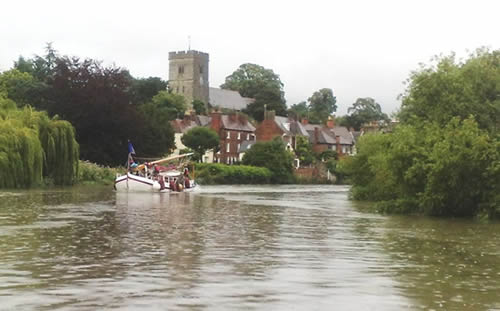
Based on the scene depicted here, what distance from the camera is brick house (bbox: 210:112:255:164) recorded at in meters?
130

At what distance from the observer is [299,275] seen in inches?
614

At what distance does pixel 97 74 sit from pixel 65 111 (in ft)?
17.3

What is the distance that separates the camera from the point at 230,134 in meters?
132

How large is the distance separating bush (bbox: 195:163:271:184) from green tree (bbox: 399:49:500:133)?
53602mm

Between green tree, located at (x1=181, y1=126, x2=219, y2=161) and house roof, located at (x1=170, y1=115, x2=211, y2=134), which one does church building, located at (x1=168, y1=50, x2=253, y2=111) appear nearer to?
house roof, located at (x1=170, y1=115, x2=211, y2=134)

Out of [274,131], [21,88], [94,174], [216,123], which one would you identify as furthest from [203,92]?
[94,174]

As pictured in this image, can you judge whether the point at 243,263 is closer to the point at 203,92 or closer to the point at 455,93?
the point at 455,93

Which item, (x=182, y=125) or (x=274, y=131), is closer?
(x=274, y=131)

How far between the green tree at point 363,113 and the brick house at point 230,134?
5102cm

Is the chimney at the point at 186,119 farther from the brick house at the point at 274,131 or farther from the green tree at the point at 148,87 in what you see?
the green tree at the point at 148,87

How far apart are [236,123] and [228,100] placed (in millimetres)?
53889

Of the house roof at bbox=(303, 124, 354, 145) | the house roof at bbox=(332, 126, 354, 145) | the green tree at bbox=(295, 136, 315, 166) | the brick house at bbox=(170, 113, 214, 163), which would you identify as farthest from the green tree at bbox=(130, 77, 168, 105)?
the house roof at bbox=(332, 126, 354, 145)

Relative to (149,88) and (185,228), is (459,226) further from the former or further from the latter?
(149,88)

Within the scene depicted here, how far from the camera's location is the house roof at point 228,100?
186000 millimetres
